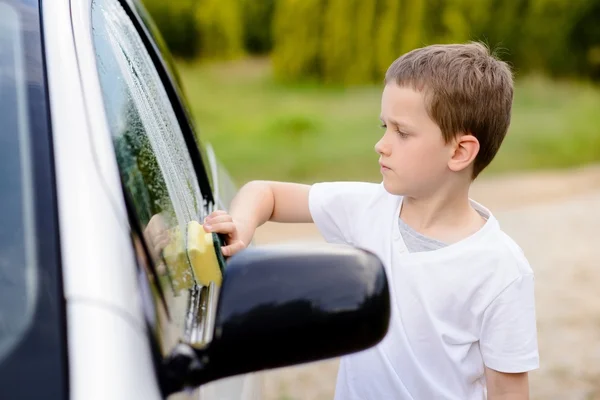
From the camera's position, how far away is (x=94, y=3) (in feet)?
5.52

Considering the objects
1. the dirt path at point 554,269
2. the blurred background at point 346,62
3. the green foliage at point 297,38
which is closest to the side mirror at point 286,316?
the dirt path at point 554,269

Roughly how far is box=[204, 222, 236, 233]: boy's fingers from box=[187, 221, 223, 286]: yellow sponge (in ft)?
0.44

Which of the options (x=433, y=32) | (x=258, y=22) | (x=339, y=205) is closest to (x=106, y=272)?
(x=339, y=205)

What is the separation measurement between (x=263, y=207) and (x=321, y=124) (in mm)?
11138

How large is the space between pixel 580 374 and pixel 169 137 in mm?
3779

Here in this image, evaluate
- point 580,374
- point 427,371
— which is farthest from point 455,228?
point 580,374

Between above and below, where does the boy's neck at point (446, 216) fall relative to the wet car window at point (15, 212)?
below

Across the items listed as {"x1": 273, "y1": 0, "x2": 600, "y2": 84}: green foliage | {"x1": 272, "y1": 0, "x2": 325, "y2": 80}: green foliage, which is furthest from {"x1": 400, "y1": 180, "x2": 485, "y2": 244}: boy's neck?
{"x1": 272, "y1": 0, "x2": 325, "y2": 80}: green foliage

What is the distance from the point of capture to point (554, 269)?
7.43 meters

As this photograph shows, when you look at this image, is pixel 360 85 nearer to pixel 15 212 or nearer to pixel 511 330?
pixel 511 330

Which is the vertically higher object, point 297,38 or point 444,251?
point 444,251

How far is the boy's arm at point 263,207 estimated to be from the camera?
1957 mm

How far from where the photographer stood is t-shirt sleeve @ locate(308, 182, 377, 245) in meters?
2.03

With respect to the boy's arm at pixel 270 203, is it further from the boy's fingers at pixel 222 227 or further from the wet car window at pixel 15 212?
the wet car window at pixel 15 212
